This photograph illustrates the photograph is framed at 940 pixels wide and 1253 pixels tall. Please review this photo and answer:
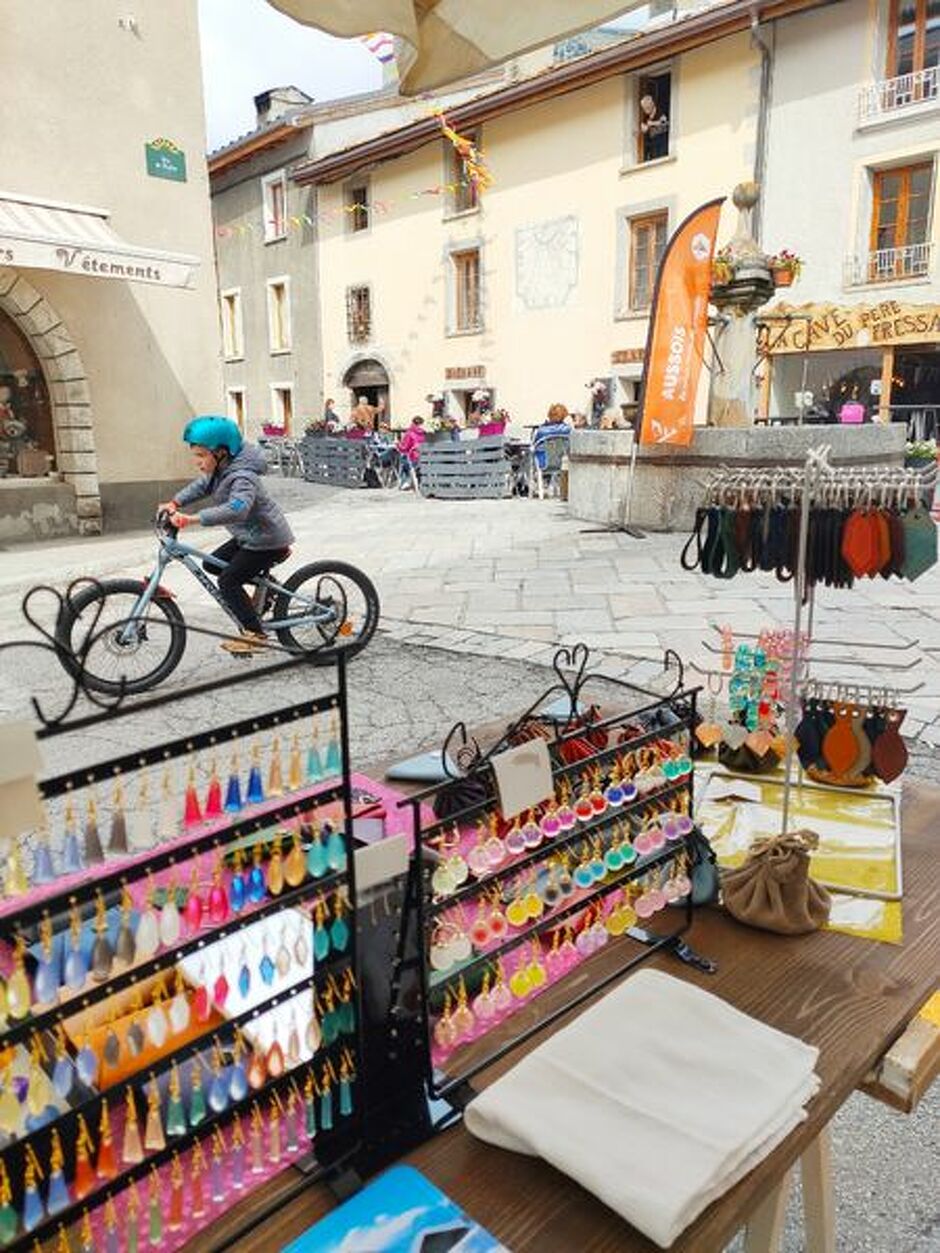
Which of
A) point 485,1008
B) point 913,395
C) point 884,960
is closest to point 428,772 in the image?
point 485,1008

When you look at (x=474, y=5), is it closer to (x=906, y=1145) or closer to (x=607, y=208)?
(x=906, y=1145)

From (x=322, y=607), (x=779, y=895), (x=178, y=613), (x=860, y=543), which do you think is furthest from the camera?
(x=322, y=607)

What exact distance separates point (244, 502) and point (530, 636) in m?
1.85

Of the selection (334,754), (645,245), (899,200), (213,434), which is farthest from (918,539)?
(645,245)

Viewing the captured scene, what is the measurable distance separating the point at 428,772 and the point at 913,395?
47.7 feet

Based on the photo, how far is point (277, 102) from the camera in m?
22.5

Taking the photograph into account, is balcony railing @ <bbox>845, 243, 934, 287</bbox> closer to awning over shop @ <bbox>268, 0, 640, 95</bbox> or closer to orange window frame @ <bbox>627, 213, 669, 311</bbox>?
orange window frame @ <bbox>627, 213, 669, 311</bbox>

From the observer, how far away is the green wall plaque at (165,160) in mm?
9625

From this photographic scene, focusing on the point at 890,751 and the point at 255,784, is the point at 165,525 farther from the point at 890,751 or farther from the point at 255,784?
the point at 255,784

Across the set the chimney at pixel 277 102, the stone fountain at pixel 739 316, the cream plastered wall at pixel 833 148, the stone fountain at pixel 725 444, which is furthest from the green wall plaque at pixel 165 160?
the chimney at pixel 277 102

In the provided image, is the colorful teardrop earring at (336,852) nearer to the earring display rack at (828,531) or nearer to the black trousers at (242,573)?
the earring display rack at (828,531)

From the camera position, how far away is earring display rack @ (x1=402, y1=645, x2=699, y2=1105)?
120 centimetres

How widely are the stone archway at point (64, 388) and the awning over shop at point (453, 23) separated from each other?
8.30m

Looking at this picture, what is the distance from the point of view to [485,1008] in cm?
124
